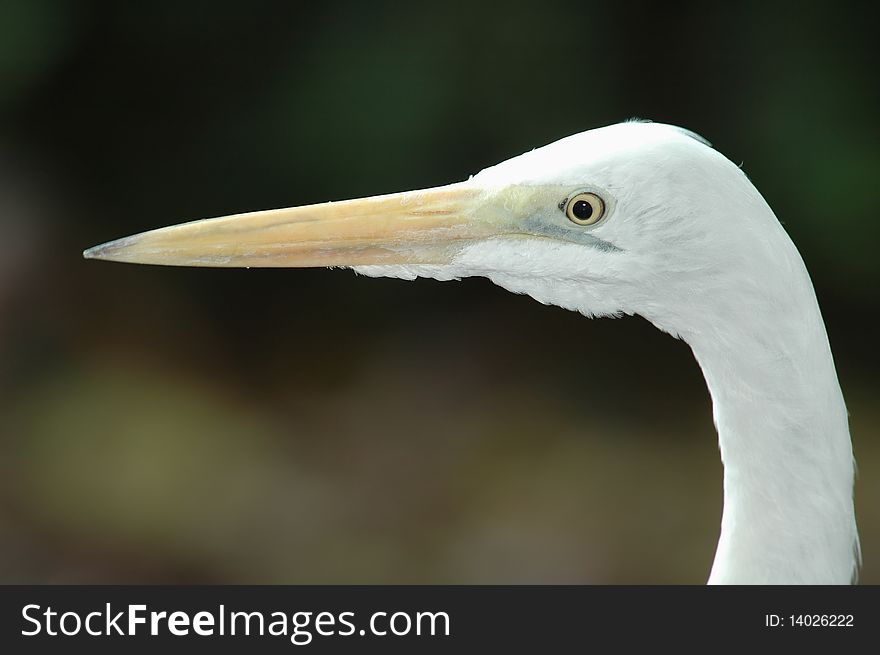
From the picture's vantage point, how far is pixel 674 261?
1033mm

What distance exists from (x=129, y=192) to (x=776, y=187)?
2192 mm

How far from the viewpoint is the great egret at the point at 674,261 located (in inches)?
39.8

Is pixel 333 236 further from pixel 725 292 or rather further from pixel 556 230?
pixel 725 292

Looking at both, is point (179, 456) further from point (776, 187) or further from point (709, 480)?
point (776, 187)

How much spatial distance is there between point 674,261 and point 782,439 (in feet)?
0.77

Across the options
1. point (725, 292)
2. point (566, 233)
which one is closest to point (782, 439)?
point (725, 292)

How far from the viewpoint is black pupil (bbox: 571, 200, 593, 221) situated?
41.6 inches

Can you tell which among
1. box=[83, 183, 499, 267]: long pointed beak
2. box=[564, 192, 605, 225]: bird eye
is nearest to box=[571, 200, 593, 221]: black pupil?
box=[564, 192, 605, 225]: bird eye

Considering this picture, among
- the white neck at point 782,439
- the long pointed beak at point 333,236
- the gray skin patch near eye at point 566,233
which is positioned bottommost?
the white neck at point 782,439

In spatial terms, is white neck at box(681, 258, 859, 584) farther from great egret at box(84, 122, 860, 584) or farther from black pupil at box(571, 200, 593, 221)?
black pupil at box(571, 200, 593, 221)

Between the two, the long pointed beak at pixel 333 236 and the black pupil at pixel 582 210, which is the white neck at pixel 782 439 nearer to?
the black pupil at pixel 582 210

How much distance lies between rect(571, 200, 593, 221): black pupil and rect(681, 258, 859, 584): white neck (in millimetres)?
181

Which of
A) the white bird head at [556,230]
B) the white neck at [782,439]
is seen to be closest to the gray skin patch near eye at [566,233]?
the white bird head at [556,230]

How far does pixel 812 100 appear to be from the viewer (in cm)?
284
